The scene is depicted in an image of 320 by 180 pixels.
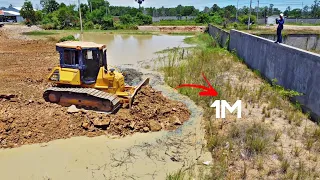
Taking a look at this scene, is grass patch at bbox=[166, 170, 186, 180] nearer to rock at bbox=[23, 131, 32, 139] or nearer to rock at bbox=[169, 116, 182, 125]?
rock at bbox=[169, 116, 182, 125]

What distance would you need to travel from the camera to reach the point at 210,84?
1202cm

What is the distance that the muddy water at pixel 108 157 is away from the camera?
6285 millimetres

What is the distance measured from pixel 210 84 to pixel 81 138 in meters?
6.23

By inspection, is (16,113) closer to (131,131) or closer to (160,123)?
(131,131)

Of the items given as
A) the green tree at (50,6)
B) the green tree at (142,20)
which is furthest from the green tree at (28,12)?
the green tree at (50,6)

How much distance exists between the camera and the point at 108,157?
6.90 meters

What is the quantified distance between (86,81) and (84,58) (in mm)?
769

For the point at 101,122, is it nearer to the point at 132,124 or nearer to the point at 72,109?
the point at 132,124

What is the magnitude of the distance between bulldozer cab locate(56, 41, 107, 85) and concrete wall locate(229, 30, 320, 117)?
263 inches

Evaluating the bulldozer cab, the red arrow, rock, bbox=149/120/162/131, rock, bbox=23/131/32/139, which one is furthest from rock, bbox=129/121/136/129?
the red arrow

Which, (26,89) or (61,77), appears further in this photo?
(26,89)

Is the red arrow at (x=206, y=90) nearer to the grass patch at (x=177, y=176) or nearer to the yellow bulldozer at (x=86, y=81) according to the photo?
the yellow bulldozer at (x=86, y=81)

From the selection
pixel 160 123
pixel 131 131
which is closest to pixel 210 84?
pixel 160 123

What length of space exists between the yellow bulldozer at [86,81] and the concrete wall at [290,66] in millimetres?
5667
